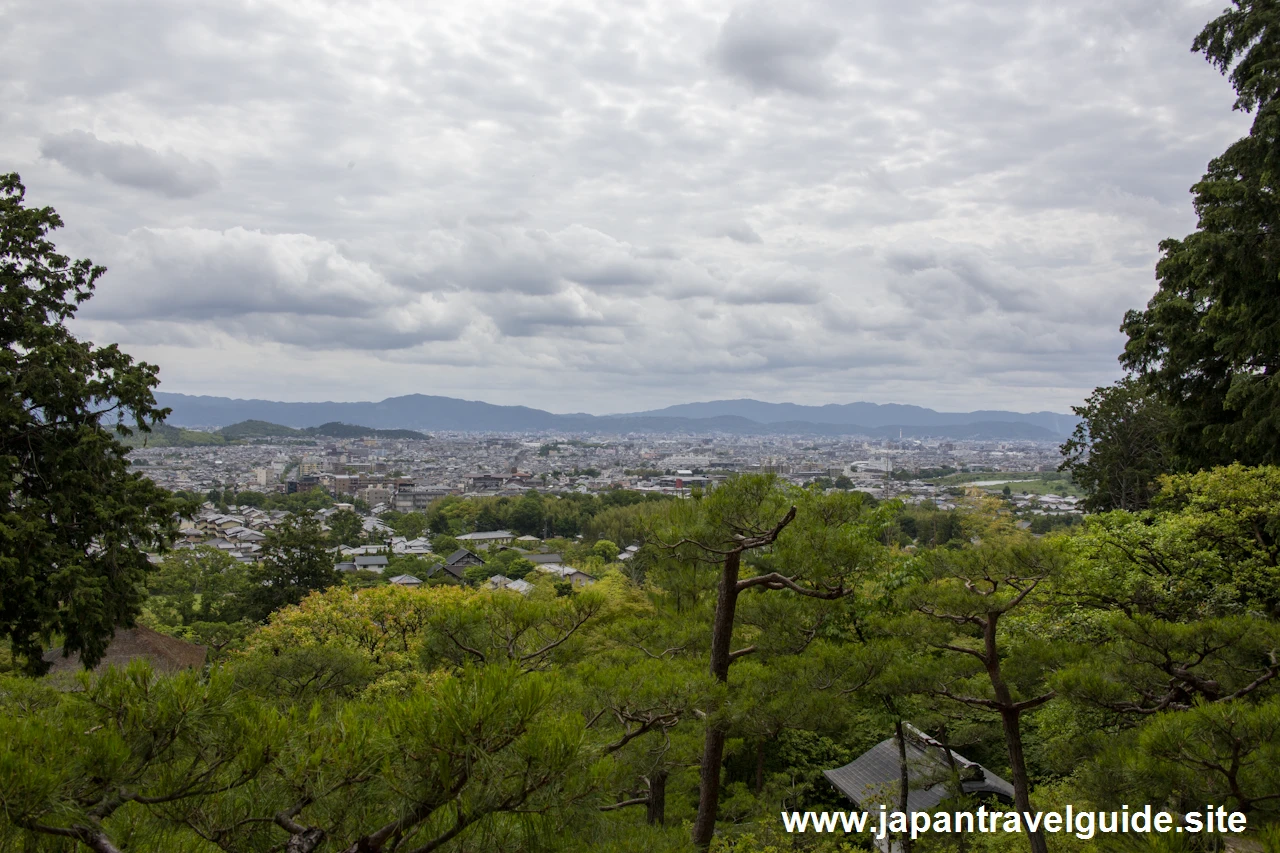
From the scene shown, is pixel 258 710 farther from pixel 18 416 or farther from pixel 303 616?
pixel 303 616

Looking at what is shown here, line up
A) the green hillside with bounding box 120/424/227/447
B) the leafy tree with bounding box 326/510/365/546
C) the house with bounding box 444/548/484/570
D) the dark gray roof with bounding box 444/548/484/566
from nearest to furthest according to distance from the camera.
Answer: the house with bounding box 444/548/484/570
the dark gray roof with bounding box 444/548/484/566
the leafy tree with bounding box 326/510/365/546
the green hillside with bounding box 120/424/227/447

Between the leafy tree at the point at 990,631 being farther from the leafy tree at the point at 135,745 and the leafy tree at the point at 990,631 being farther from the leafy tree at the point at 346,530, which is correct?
the leafy tree at the point at 346,530

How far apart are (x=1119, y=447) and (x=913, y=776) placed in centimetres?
1226

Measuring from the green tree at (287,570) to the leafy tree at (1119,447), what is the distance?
19764 millimetres

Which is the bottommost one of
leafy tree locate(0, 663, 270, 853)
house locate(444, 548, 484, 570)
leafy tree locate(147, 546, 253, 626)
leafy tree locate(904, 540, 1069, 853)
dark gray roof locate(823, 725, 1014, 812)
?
house locate(444, 548, 484, 570)

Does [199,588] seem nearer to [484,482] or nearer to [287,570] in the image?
[287,570]

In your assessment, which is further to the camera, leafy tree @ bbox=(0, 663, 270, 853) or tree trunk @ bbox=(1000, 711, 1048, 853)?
tree trunk @ bbox=(1000, 711, 1048, 853)

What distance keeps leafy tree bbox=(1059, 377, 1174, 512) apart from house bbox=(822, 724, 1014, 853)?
1057 centimetres

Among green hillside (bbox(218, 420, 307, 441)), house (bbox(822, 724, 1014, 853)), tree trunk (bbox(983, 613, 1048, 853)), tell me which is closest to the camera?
tree trunk (bbox(983, 613, 1048, 853))

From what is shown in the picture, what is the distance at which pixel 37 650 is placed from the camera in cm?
722

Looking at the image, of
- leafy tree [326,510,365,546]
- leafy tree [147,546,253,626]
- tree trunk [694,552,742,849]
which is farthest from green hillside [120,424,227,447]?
tree trunk [694,552,742,849]

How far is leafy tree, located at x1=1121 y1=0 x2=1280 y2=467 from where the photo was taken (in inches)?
316

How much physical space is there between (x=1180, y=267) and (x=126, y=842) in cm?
1206

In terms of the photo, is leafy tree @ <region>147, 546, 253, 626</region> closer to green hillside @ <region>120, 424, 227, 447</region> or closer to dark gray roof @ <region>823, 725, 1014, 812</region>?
dark gray roof @ <region>823, 725, 1014, 812</region>
